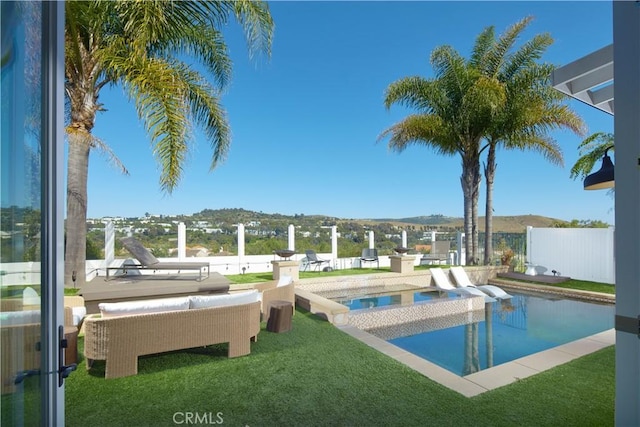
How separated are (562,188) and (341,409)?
19736mm

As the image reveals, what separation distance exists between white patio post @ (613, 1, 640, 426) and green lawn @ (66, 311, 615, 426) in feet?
5.09

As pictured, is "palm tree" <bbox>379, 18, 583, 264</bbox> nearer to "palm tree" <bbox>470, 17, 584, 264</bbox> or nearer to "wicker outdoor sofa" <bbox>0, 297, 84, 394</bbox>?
"palm tree" <bbox>470, 17, 584, 264</bbox>

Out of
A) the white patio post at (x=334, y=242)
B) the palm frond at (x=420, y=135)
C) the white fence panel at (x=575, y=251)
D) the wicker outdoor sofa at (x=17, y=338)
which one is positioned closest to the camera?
the wicker outdoor sofa at (x=17, y=338)

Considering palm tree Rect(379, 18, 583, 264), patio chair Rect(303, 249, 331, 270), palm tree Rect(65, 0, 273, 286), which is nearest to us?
palm tree Rect(65, 0, 273, 286)

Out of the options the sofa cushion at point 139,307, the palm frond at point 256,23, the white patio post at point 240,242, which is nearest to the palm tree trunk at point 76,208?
the sofa cushion at point 139,307

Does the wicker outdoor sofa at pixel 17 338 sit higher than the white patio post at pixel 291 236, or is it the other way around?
the wicker outdoor sofa at pixel 17 338

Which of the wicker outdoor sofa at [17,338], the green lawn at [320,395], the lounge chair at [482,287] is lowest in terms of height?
the lounge chair at [482,287]

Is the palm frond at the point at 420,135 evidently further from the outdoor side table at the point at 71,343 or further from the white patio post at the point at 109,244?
the outdoor side table at the point at 71,343

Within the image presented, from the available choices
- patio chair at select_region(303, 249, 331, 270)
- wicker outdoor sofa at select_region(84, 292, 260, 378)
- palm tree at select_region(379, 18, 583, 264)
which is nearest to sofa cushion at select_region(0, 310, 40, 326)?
wicker outdoor sofa at select_region(84, 292, 260, 378)

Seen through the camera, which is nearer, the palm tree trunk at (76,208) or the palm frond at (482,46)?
the palm tree trunk at (76,208)

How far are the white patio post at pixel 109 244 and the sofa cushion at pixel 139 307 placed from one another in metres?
6.28

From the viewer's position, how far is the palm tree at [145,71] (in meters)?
5.95

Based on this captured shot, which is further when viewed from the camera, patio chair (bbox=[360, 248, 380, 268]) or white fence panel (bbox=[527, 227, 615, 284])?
patio chair (bbox=[360, 248, 380, 268])

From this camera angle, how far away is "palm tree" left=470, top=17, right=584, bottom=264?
11500 mm
